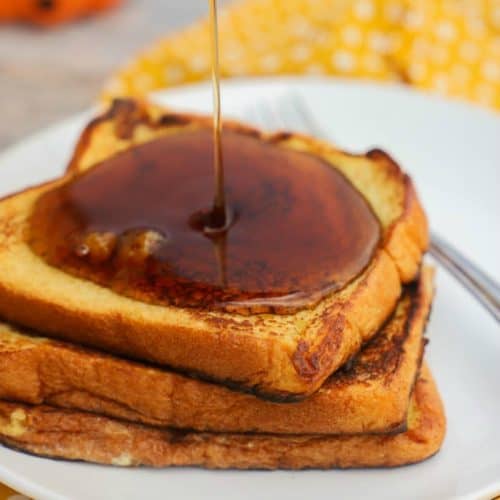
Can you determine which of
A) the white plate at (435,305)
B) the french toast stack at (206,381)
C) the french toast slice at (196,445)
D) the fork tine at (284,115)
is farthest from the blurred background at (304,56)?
the french toast slice at (196,445)

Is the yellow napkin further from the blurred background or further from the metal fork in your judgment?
the metal fork

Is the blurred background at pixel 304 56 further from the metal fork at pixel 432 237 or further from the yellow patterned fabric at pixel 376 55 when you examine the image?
the metal fork at pixel 432 237

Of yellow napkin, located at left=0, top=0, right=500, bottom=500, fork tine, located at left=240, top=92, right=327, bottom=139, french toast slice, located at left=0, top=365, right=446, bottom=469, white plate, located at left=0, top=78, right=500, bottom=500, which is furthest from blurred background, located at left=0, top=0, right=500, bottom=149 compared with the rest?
french toast slice, located at left=0, top=365, right=446, bottom=469

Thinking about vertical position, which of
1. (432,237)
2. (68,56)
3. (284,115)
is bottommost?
(68,56)

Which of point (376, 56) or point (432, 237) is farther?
point (376, 56)

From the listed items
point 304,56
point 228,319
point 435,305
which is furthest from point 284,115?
point 228,319

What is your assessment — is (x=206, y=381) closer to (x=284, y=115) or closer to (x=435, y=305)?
(x=435, y=305)
